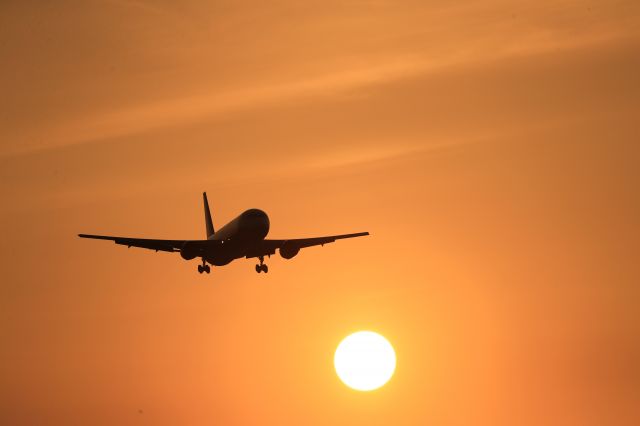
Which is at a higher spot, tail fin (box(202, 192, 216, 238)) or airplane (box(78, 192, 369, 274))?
tail fin (box(202, 192, 216, 238))

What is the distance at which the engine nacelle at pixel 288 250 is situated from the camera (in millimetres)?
129250

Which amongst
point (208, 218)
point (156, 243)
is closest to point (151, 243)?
point (156, 243)

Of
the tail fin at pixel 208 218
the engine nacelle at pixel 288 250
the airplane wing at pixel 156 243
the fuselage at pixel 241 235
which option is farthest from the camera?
the tail fin at pixel 208 218

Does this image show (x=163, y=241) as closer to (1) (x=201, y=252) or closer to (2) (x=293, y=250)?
(1) (x=201, y=252)

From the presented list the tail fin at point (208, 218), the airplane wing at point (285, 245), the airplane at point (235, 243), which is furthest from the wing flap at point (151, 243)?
the tail fin at point (208, 218)

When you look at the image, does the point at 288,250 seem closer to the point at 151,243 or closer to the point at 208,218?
the point at 151,243

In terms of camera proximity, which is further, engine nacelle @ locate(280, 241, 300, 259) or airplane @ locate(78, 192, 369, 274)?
engine nacelle @ locate(280, 241, 300, 259)

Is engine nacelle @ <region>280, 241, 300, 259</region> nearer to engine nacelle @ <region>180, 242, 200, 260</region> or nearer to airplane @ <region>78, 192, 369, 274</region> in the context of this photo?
airplane @ <region>78, 192, 369, 274</region>

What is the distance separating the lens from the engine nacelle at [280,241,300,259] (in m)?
129

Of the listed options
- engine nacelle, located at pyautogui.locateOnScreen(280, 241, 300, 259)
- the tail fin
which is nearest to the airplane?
engine nacelle, located at pyautogui.locateOnScreen(280, 241, 300, 259)

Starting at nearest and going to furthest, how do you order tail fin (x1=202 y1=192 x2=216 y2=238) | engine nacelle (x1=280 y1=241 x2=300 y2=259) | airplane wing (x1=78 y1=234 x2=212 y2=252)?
1. airplane wing (x1=78 y1=234 x2=212 y2=252)
2. engine nacelle (x1=280 y1=241 x2=300 y2=259)
3. tail fin (x1=202 y1=192 x2=216 y2=238)

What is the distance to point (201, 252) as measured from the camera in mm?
124250

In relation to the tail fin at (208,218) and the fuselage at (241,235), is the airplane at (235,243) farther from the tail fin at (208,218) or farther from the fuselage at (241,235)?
the tail fin at (208,218)

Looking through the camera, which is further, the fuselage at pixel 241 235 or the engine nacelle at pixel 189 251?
the engine nacelle at pixel 189 251
